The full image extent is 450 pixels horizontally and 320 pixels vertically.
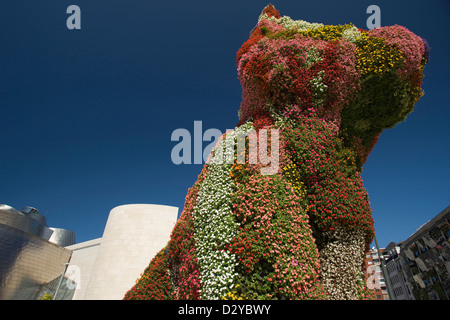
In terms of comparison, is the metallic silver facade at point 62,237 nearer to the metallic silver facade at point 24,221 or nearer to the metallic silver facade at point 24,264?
the metallic silver facade at point 24,221

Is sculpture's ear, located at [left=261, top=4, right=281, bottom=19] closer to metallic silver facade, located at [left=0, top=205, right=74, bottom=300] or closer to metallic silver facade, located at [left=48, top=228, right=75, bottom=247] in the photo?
metallic silver facade, located at [left=0, top=205, right=74, bottom=300]

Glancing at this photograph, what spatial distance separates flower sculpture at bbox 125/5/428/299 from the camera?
217 inches

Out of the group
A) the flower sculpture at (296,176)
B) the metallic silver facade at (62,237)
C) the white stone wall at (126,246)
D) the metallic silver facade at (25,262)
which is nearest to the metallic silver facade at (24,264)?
the metallic silver facade at (25,262)

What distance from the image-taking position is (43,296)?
110ft

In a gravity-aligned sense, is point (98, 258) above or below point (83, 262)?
below

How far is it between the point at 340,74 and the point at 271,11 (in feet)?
13.2

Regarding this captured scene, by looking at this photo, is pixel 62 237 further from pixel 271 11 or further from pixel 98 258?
pixel 271 11

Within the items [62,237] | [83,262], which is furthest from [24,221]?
[83,262]

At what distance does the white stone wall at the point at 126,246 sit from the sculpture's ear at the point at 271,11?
21532mm

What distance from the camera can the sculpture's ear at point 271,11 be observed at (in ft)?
30.7

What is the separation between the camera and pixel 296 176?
6.63m

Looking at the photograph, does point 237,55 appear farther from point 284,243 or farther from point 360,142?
point 284,243
